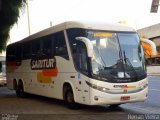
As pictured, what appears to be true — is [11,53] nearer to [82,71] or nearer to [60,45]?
[60,45]

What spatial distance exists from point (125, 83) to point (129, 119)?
2.10 meters

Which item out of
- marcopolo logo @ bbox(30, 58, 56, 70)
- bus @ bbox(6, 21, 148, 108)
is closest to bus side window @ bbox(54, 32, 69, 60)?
bus @ bbox(6, 21, 148, 108)

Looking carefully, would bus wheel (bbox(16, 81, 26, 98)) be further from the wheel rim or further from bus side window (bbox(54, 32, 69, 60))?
the wheel rim

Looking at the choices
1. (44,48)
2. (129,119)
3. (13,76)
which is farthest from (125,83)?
(13,76)

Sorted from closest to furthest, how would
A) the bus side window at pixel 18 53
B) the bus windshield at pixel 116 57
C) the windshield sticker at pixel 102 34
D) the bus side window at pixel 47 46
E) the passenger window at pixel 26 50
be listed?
the bus windshield at pixel 116 57 → the windshield sticker at pixel 102 34 → the bus side window at pixel 47 46 → the passenger window at pixel 26 50 → the bus side window at pixel 18 53

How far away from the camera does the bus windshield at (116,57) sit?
15032 mm

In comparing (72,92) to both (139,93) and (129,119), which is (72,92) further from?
(129,119)

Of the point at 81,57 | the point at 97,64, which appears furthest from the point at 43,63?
the point at 97,64

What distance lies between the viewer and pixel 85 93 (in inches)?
599

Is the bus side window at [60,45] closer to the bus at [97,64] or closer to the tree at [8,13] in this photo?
the bus at [97,64]

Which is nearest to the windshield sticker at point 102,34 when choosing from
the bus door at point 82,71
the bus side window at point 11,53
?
the bus door at point 82,71

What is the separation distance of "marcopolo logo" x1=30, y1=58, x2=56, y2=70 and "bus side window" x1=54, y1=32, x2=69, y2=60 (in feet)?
2.05

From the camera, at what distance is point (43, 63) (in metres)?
19.7

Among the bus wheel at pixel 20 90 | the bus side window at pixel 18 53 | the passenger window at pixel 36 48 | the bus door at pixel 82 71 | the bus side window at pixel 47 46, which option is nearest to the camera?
the bus door at pixel 82 71
